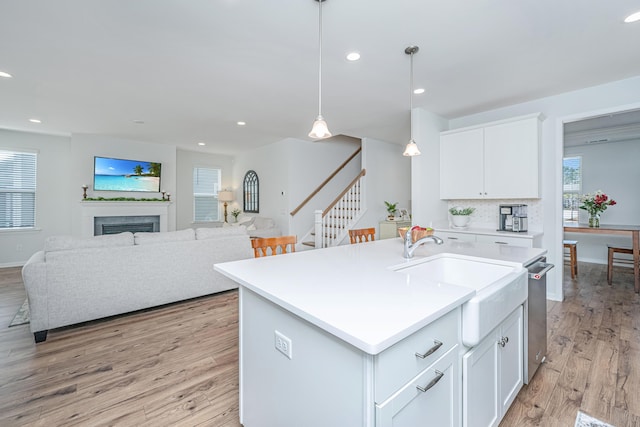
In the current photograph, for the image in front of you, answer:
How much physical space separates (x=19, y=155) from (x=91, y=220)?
1749 millimetres

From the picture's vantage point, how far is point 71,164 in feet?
18.2

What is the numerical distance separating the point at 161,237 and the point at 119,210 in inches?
144

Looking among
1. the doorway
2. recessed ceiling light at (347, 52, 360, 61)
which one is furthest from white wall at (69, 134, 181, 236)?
the doorway

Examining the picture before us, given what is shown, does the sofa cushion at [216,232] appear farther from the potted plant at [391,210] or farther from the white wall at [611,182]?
the white wall at [611,182]

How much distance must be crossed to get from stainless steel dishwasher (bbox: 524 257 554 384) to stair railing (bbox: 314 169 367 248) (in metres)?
3.70

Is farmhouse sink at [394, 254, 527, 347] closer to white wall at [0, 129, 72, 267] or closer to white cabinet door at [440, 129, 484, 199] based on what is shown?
white cabinet door at [440, 129, 484, 199]

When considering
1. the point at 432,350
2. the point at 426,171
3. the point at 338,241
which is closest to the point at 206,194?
the point at 338,241

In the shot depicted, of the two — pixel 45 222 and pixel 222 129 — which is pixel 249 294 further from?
pixel 45 222

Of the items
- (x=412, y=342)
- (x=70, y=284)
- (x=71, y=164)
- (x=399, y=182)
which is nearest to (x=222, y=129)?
(x=71, y=164)

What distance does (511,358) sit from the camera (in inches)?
63.1

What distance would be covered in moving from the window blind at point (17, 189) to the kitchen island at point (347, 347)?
6500 mm

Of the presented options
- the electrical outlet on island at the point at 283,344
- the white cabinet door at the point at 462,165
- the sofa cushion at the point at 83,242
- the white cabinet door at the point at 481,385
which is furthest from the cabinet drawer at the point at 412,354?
the white cabinet door at the point at 462,165

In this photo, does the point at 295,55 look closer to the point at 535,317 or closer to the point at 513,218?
the point at 535,317

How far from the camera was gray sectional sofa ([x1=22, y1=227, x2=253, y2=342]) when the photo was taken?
2555mm
